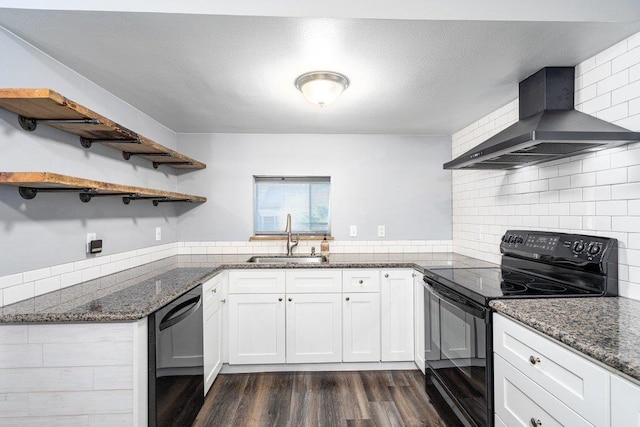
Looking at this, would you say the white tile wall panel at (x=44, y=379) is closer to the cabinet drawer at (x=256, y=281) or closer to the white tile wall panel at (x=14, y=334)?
the white tile wall panel at (x=14, y=334)

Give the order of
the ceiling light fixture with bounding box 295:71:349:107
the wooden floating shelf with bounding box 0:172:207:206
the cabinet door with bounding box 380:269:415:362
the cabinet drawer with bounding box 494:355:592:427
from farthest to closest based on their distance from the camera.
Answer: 1. the cabinet door with bounding box 380:269:415:362
2. the ceiling light fixture with bounding box 295:71:349:107
3. the wooden floating shelf with bounding box 0:172:207:206
4. the cabinet drawer with bounding box 494:355:592:427

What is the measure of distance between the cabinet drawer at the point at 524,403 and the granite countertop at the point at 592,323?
0.23m

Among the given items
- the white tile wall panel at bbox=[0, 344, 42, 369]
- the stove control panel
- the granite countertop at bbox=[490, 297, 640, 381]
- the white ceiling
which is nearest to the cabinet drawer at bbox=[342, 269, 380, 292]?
the stove control panel

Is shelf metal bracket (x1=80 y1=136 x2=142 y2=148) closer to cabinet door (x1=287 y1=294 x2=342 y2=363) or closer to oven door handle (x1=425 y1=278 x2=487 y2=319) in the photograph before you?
cabinet door (x1=287 y1=294 x2=342 y2=363)

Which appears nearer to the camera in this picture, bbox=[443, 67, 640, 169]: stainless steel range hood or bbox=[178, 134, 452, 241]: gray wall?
bbox=[443, 67, 640, 169]: stainless steel range hood

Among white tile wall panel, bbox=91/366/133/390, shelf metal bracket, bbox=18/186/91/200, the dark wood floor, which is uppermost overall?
shelf metal bracket, bbox=18/186/91/200

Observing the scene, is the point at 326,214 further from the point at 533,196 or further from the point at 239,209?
the point at 533,196

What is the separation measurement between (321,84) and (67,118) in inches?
50.8

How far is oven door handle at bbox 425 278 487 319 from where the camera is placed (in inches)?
59.8

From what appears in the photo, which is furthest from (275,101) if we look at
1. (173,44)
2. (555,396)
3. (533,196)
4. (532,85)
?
(555,396)

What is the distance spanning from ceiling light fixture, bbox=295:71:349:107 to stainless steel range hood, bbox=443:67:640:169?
908mm

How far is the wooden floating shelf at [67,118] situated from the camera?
1207mm

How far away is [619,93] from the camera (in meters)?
1.50

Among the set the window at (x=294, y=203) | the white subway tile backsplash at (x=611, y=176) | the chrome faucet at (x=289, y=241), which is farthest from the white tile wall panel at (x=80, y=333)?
the white subway tile backsplash at (x=611, y=176)
